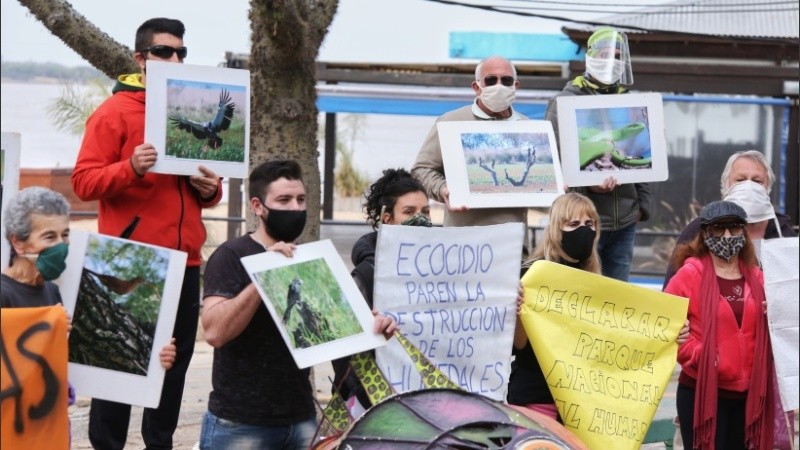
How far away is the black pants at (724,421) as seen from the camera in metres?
6.59

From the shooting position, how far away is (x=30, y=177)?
720 inches

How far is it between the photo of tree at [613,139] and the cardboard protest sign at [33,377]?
135 inches

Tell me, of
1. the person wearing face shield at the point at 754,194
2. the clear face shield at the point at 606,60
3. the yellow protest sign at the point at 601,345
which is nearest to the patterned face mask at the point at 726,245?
the yellow protest sign at the point at 601,345

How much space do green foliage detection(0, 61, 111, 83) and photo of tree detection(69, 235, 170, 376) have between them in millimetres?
20956

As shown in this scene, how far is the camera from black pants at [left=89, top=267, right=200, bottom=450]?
6.16m

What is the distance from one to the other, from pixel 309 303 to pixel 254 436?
1.78 ft

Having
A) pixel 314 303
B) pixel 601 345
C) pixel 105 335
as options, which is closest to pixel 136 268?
pixel 105 335

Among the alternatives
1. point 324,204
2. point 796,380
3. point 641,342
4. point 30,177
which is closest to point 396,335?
point 641,342

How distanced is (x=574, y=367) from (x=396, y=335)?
0.88m

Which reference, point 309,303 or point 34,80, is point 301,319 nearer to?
point 309,303

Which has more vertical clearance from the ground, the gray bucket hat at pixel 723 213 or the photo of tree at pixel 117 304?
the gray bucket hat at pixel 723 213

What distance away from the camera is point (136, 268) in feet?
17.2

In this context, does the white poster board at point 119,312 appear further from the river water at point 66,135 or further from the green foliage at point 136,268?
the river water at point 66,135

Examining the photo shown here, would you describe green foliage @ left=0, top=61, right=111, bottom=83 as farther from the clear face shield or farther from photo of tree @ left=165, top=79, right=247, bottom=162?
photo of tree @ left=165, top=79, right=247, bottom=162
